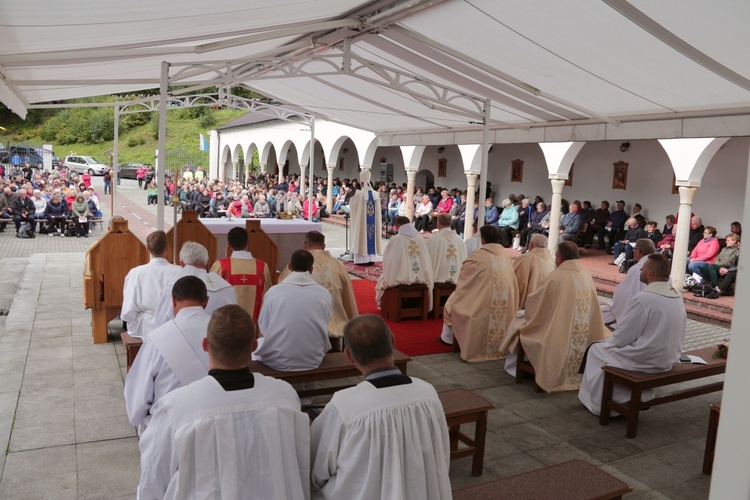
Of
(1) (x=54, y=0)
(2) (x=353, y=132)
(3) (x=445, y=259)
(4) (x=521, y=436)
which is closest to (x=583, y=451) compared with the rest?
(4) (x=521, y=436)

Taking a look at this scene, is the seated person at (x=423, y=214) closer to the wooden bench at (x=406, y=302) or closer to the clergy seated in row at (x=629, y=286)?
the wooden bench at (x=406, y=302)

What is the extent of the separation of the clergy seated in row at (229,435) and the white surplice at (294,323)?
6.26ft

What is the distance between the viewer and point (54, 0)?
14.9ft

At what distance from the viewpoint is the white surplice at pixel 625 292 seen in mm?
6441

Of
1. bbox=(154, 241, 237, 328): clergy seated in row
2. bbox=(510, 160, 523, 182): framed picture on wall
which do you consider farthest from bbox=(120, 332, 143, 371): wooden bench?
bbox=(510, 160, 523, 182): framed picture on wall

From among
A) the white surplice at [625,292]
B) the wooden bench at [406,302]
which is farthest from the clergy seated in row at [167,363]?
the wooden bench at [406,302]

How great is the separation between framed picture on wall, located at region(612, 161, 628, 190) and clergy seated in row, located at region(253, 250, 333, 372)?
11.9 m

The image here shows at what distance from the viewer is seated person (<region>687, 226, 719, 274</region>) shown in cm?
1066

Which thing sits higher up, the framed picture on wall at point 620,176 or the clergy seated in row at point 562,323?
the framed picture on wall at point 620,176

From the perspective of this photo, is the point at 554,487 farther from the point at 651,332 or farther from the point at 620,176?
the point at 620,176

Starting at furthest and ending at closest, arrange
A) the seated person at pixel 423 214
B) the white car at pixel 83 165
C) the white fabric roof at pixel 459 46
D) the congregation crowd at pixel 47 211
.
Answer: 1. the white car at pixel 83 165
2. the seated person at pixel 423 214
3. the congregation crowd at pixel 47 211
4. the white fabric roof at pixel 459 46

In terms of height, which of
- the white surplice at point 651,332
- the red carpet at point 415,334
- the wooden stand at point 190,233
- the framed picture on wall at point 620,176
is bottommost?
the red carpet at point 415,334

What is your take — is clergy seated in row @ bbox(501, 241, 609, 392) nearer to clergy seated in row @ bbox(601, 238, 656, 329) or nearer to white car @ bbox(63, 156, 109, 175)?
clergy seated in row @ bbox(601, 238, 656, 329)

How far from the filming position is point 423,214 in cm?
1788
